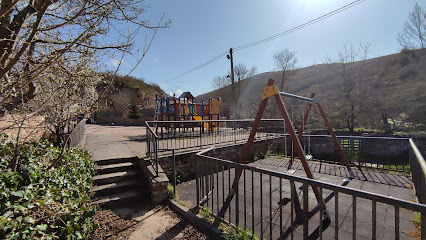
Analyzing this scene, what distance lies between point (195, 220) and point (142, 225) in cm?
92

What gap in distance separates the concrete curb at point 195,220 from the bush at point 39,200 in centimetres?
142

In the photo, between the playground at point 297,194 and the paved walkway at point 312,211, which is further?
the paved walkway at point 312,211

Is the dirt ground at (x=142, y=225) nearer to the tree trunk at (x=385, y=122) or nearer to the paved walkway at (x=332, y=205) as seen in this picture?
the paved walkway at (x=332, y=205)

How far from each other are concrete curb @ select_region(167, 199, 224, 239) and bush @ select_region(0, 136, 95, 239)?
4.65 ft

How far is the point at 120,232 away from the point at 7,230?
60.7 inches

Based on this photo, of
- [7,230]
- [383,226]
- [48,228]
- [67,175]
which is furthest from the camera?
[67,175]

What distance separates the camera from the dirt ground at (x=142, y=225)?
Result: 3.04 metres

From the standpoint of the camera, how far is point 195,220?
3258mm

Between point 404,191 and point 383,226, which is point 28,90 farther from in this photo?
point 404,191

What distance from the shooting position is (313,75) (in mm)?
50656

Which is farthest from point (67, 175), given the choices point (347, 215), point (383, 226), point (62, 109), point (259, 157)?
point (259, 157)

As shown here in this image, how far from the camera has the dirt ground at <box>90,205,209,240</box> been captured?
9.97ft

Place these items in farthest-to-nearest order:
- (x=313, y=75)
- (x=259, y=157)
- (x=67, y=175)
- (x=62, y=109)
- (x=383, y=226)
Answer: (x=313, y=75), (x=259, y=157), (x=67, y=175), (x=62, y=109), (x=383, y=226)

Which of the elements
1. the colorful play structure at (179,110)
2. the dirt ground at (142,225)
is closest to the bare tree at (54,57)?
the dirt ground at (142,225)
